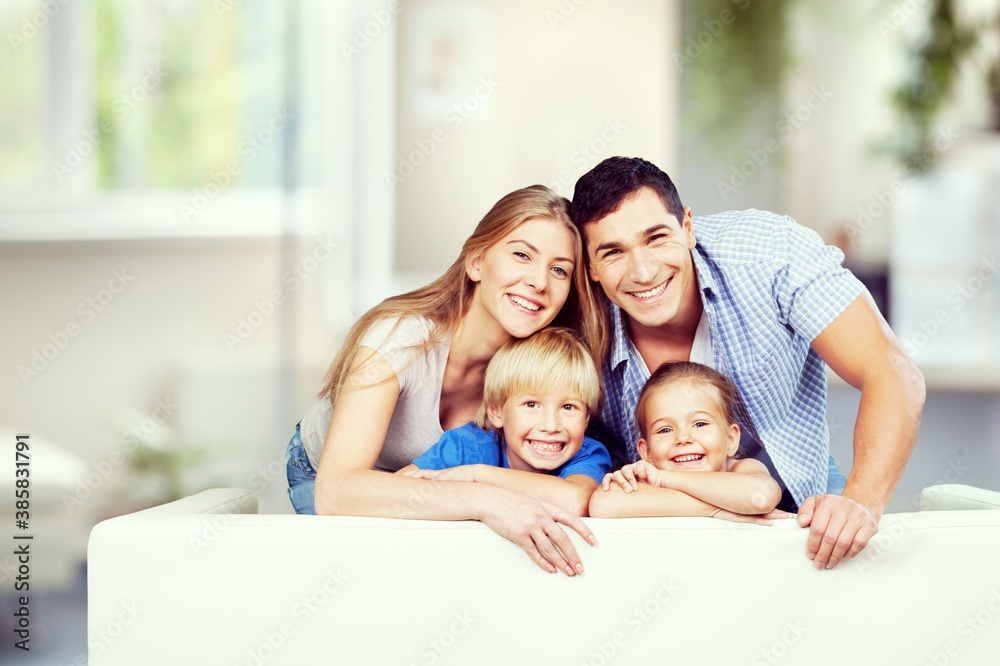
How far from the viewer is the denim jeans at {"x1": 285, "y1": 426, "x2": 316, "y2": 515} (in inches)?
68.2

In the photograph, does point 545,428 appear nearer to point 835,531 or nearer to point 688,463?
point 688,463

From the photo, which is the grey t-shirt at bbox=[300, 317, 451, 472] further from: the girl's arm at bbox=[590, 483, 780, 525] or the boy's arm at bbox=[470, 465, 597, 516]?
the girl's arm at bbox=[590, 483, 780, 525]

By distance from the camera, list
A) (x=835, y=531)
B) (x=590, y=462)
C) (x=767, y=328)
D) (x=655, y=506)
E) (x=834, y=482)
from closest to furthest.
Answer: (x=835, y=531)
(x=655, y=506)
(x=590, y=462)
(x=767, y=328)
(x=834, y=482)

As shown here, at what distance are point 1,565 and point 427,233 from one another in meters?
1.60

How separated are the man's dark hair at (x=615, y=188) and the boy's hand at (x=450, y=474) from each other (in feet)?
1.45

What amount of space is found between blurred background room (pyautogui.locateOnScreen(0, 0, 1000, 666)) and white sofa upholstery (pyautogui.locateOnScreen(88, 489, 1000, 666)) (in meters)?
1.76

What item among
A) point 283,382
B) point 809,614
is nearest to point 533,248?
point 809,614

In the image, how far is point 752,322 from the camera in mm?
1582

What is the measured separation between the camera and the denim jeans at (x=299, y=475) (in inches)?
68.2

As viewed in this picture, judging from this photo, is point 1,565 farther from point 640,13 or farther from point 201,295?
point 640,13

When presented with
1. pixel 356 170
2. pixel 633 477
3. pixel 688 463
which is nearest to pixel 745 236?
pixel 688 463

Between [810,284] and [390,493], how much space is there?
0.71 meters

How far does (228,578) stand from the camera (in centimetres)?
120

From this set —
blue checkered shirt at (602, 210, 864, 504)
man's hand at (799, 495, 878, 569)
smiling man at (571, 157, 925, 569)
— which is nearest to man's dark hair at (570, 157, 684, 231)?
smiling man at (571, 157, 925, 569)
